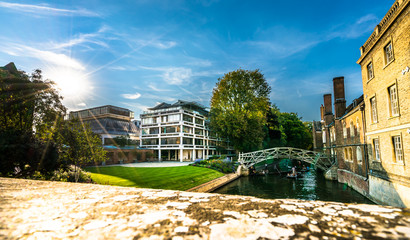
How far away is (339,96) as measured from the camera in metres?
23.4

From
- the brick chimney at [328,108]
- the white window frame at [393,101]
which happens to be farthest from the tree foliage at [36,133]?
the brick chimney at [328,108]

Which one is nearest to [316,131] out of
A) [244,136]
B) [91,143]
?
[244,136]

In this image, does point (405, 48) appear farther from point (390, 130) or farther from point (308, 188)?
point (308, 188)

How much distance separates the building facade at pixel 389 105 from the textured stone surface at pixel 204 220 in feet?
43.0

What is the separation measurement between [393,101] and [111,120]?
6853cm

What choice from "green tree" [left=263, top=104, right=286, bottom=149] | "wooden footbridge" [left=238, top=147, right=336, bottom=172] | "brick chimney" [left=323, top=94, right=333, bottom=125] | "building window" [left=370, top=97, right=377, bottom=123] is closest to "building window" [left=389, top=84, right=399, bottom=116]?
"building window" [left=370, top=97, right=377, bottom=123]

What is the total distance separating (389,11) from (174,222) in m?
17.3

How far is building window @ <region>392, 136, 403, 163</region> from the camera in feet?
35.9

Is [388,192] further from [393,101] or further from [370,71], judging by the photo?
[370,71]

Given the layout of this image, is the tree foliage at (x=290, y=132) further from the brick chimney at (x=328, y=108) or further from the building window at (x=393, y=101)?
the building window at (x=393, y=101)

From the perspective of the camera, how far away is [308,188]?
21906 mm

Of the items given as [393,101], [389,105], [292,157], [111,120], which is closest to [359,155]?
[389,105]

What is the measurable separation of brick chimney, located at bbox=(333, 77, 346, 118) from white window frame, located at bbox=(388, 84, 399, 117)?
1186cm

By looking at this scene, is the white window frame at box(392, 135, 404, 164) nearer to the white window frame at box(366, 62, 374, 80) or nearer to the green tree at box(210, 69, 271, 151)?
the white window frame at box(366, 62, 374, 80)
